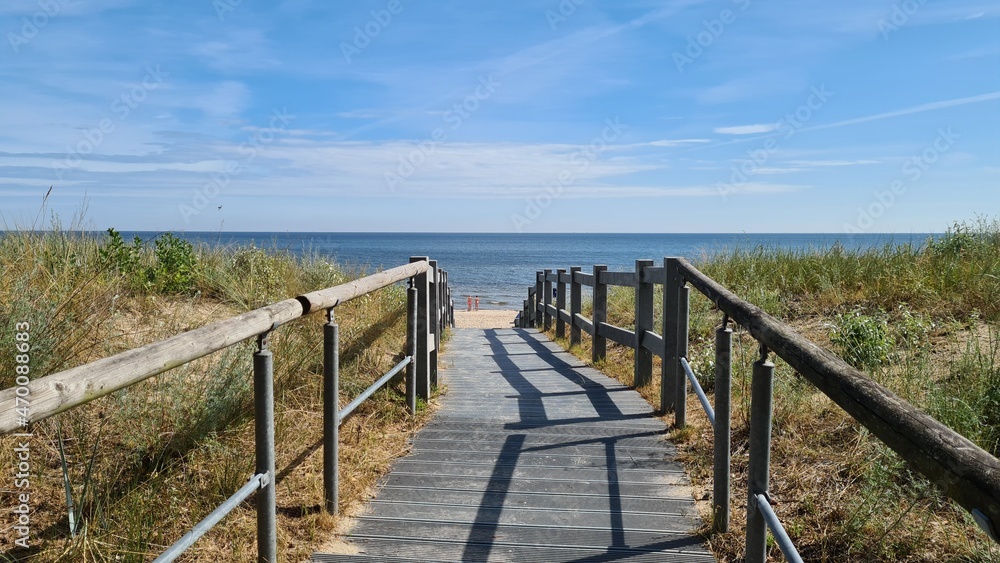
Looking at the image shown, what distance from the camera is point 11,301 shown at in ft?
14.6

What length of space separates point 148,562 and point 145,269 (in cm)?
574

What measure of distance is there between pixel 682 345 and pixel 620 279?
2.56 metres

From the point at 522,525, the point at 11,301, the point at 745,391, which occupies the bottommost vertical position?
the point at 522,525

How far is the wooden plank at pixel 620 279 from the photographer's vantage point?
7204 millimetres

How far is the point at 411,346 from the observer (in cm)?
537

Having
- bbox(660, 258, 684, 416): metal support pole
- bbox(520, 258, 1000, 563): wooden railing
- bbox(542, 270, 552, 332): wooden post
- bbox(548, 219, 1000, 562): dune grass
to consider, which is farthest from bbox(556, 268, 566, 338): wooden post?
bbox(660, 258, 684, 416): metal support pole

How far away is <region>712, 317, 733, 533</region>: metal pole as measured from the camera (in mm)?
3451

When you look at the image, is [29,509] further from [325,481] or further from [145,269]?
[145,269]

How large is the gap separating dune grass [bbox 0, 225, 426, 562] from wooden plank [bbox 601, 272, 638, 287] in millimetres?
2451

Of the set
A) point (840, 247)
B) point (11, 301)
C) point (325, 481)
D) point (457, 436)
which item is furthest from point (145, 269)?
point (840, 247)

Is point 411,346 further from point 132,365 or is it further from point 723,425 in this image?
point 132,365

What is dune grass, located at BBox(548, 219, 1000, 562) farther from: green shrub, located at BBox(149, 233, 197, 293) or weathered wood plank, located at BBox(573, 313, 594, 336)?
green shrub, located at BBox(149, 233, 197, 293)

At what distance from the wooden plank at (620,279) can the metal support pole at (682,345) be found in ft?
5.29

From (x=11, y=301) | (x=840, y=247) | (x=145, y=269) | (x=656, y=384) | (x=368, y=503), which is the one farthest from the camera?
(x=840, y=247)
